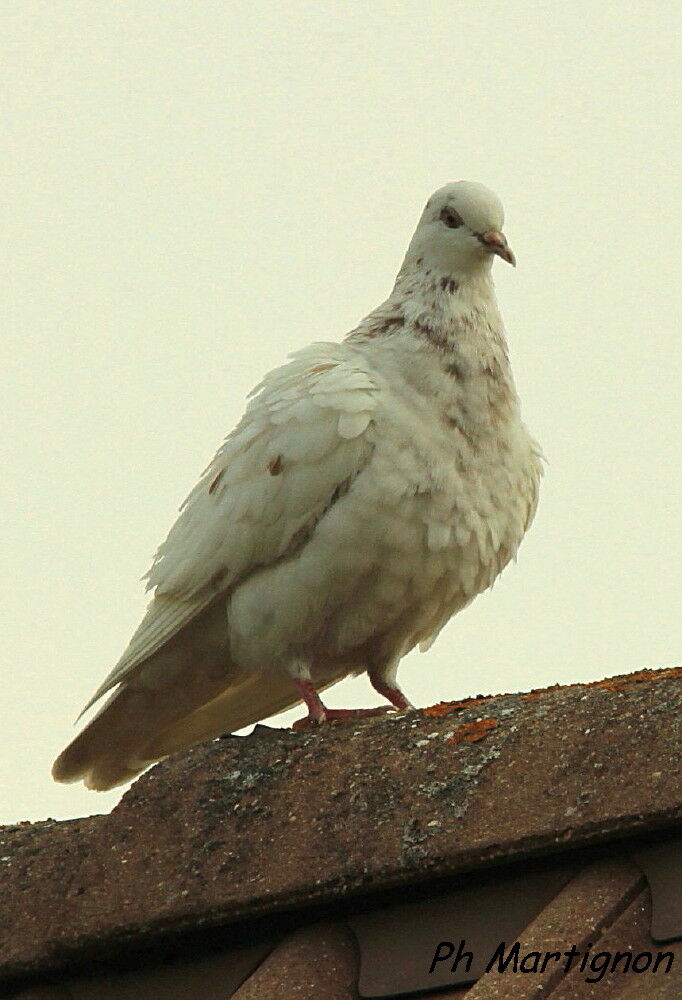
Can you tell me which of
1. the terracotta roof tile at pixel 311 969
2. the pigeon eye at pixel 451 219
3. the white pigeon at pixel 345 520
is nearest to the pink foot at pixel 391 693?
the white pigeon at pixel 345 520

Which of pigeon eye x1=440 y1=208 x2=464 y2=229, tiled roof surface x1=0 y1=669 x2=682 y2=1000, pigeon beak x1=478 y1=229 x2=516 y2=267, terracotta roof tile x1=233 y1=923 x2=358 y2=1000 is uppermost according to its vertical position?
pigeon eye x1=440 y1=208 x2=464 y2=229

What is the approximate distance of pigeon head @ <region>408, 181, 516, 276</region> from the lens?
689 centimetres

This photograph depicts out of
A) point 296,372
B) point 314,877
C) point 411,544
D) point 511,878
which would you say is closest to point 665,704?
point 511,878

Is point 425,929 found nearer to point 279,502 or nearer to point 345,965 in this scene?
point 345,965

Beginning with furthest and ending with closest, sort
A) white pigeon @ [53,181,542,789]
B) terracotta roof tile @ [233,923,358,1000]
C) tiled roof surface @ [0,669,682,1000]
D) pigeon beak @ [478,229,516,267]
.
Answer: pigeon beak @ [478,229,516,267] → white pigeon @ [53,181,542,789] → terracotta roof tile @ [233,923,358,1000] → tiled roof surface @ [0,669,682,1000]

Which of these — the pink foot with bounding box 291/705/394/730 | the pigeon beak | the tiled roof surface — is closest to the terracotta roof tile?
the tiled roof surface

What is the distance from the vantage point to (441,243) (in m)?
6.96

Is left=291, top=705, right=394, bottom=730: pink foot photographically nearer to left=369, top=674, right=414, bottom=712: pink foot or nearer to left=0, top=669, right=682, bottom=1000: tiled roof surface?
left=369, top=674, right=414, bottom=712: pink foot

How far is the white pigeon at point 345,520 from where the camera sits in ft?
20.0

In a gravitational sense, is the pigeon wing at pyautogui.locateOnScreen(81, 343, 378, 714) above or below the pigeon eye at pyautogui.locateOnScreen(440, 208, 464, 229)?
below

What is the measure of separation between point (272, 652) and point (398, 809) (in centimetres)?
249

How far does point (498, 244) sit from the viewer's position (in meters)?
6.83

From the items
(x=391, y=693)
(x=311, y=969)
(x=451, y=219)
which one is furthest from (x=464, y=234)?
(x=311, y=969)

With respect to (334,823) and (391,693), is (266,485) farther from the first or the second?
(334,823)
